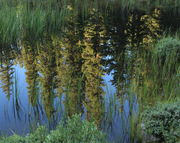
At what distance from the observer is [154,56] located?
739cm

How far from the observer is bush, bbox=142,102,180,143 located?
13.1 ft

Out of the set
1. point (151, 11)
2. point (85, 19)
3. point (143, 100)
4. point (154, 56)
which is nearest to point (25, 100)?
point (143, 100)

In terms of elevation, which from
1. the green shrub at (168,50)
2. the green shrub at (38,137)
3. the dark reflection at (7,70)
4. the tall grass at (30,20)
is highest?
the tall grass at (30,20)

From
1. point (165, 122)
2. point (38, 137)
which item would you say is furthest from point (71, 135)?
point (165, 122)

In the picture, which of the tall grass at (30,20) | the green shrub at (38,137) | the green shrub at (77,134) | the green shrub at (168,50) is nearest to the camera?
the green shrub at (77,134)

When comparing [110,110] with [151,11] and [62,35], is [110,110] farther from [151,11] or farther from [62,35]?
[151,11]

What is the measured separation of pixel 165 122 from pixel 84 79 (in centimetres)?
315

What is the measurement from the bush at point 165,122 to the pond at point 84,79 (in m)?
0.47

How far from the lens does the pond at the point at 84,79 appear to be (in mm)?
5145

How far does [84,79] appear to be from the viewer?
7.02m

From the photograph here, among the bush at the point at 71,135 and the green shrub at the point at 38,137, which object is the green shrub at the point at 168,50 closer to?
the bush at the point at 71,135

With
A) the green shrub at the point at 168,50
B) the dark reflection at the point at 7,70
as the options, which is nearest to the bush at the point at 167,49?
the green shrub at the point at 168,50

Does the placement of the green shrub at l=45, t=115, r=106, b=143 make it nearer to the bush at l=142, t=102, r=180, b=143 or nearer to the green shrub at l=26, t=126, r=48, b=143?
the green shrub at l=26, t=126, r=48, b=143

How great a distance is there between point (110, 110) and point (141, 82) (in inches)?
55.4
